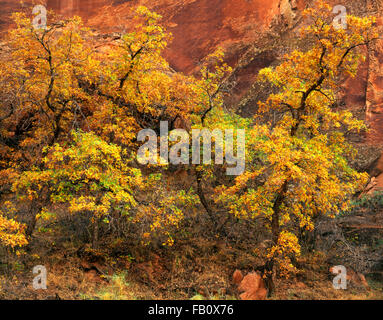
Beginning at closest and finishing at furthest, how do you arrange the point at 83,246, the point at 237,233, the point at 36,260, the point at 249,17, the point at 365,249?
the point at 36,260, the point at 83,246, the point at 365,249, the point at 237,233, the point at 249,17

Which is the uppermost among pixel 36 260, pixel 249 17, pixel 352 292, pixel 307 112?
pixel 249 17

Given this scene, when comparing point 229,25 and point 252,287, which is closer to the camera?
point 252,287

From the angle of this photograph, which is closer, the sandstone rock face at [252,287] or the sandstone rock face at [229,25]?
the sandstone rock face at [252,287]

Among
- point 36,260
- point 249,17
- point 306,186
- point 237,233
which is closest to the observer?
point 306,186

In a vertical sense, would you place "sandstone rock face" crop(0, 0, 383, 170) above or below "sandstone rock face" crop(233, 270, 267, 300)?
above

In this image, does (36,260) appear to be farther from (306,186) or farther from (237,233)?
(306,186)

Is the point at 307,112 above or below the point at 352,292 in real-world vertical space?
above

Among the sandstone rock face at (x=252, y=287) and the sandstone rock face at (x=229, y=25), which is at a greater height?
the sandstone rock face at (x=229, y=25)

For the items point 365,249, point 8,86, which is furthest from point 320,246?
point 8,86

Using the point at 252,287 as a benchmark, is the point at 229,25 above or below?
above

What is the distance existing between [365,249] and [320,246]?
1.75m

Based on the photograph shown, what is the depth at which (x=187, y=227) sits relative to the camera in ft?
48.8

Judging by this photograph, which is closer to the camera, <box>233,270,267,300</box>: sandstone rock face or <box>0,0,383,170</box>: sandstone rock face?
<box>233,270,267,300</box>: sandstone rock face

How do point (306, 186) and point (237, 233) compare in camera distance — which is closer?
point (306, 186)
